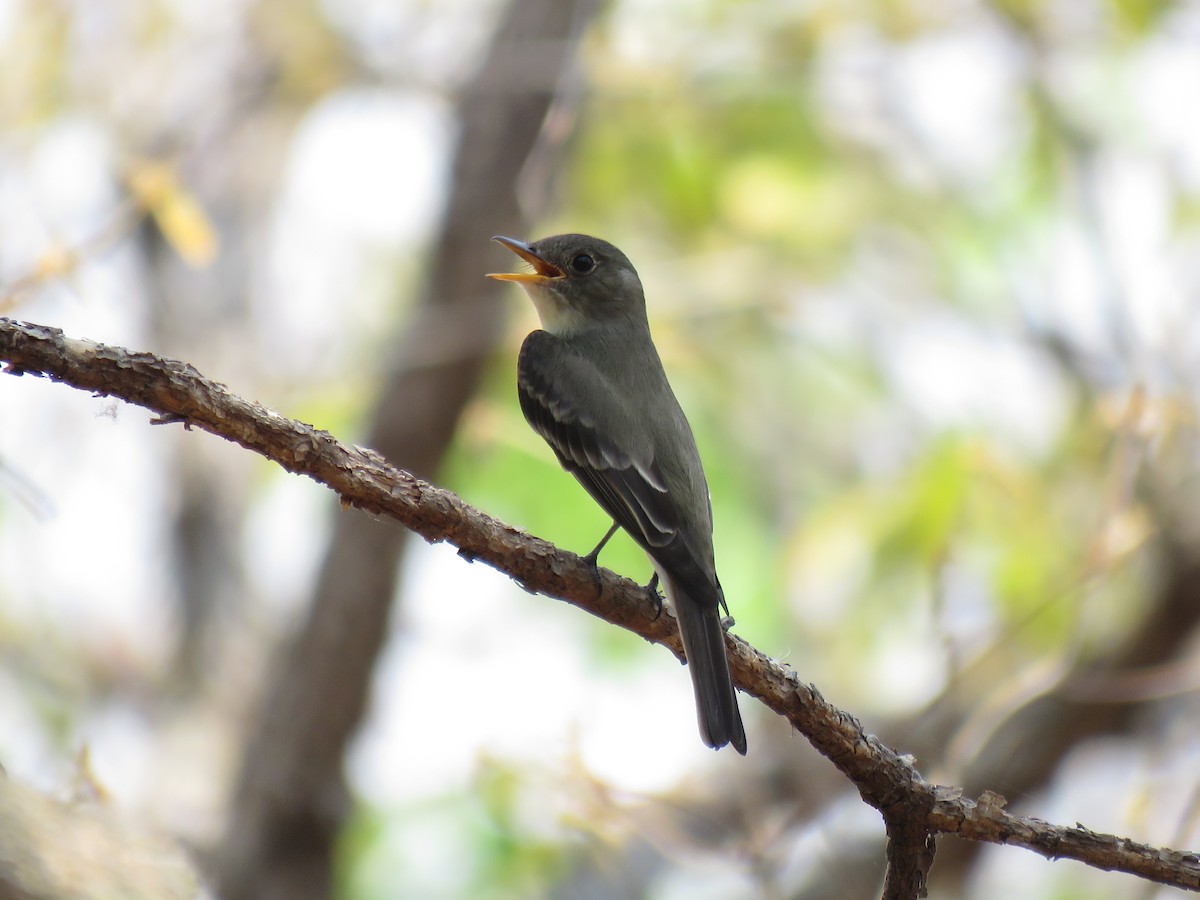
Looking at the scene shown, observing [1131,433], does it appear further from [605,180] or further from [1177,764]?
[605,180]

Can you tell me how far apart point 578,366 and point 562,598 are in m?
1.62

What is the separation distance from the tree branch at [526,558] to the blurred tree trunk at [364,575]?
3.66 metres

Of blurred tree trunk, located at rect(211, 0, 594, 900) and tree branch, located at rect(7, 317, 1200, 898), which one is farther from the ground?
blurred tree trunk, located at rect(211, 0, 594, 900)

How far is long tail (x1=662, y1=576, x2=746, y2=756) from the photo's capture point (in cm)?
304

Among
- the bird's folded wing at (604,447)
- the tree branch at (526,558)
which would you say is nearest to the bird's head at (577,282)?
the bird's folded wing at (604,447)

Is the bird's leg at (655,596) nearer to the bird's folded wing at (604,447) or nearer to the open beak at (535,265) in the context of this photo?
the bird's folded wing at (604,447)

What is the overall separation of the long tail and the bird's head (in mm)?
1914

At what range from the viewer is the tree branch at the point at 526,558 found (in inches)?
89.6

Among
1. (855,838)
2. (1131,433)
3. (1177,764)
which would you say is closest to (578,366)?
(1131,433)

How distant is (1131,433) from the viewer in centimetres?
468

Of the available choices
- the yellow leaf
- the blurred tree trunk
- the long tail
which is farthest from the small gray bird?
the blurred tree trunk

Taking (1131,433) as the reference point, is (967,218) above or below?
above

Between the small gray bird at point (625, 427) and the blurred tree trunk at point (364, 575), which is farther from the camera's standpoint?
the blurred tree trunk at point (364, 575)

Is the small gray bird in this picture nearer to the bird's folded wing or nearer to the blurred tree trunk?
the bird's folded wing
